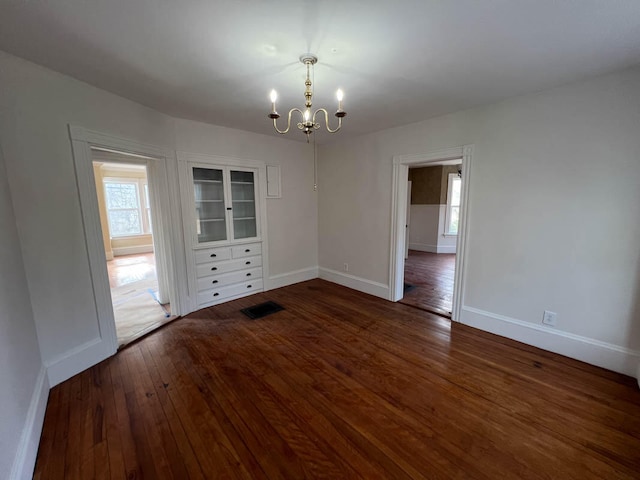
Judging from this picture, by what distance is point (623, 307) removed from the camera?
7.30ft

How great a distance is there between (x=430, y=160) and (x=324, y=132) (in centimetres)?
160

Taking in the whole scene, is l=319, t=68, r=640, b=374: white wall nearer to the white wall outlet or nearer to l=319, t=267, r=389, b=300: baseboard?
the white wall outlet

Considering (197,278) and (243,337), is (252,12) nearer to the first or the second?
(243,337)

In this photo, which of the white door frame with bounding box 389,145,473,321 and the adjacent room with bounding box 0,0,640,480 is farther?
the white door frame with bounding box 389,145,473,321

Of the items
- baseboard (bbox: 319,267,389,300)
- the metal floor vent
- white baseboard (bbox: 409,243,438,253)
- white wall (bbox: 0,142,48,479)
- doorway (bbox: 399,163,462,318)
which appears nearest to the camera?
white wall (bbox: 0,142,48,479)

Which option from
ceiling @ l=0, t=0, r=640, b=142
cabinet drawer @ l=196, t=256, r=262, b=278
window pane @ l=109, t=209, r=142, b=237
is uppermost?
ceiling @ l=0, t=0, r=640, b=142

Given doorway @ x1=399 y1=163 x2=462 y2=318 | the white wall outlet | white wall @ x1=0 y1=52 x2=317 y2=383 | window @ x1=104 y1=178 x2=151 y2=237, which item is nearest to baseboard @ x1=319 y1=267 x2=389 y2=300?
the white wall outlet

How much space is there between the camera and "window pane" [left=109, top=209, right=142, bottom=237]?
23.5 feet

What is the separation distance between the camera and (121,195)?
7.32 m

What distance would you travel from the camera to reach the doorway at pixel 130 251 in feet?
11.0

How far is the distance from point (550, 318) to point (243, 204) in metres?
4.12

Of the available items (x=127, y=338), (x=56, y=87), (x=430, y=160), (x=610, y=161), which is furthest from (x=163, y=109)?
(x=610, y=161)

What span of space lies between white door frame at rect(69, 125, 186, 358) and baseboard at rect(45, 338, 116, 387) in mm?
21

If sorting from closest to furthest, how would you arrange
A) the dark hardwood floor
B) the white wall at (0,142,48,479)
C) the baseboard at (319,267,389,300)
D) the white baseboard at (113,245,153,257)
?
the white wall at (0,142,48,479) → the dark hardwood floor → the baseboard at (319,267,389,300) → the white baseboard at (113,245,153,257)
